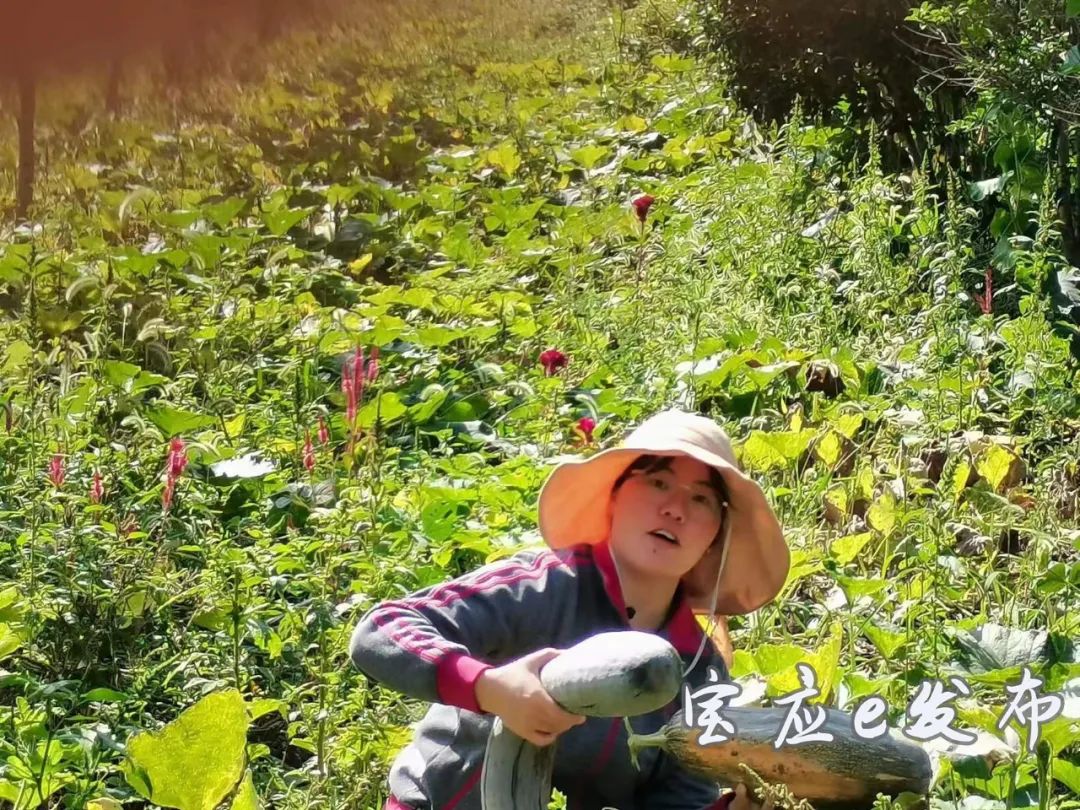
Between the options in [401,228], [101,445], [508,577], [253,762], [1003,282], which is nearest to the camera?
[508,577]

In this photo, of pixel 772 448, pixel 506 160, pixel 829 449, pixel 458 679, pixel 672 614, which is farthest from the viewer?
pixel 506 160

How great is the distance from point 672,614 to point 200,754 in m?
0.73

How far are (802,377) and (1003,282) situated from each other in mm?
1076

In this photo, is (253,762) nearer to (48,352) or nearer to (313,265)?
(48,352)

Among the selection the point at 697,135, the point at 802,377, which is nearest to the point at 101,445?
the point at 802,377

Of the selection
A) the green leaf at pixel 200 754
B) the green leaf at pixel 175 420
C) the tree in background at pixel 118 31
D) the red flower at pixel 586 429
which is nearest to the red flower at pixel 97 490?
the green leaf at pixel 175 420

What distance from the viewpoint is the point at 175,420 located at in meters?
3.55

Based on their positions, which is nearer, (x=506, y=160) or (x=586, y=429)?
(x=586, y=429)

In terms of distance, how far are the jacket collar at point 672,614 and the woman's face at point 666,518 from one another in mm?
34

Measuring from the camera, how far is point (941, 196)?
5453 mm

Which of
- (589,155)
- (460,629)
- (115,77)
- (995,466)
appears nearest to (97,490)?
(460,629)

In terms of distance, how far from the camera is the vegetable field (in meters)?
2.31

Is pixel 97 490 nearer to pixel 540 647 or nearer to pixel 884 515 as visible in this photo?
pixel 540 647

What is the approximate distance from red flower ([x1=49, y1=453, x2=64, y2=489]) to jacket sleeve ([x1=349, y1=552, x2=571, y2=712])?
4.34 feet
